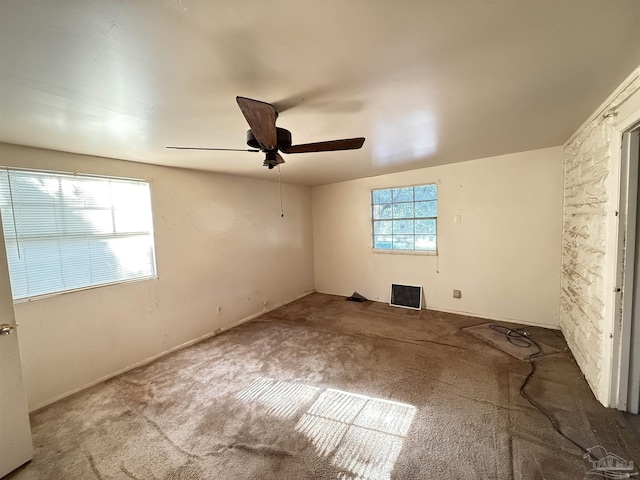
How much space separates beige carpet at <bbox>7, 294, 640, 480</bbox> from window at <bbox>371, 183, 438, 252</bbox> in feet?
5.64

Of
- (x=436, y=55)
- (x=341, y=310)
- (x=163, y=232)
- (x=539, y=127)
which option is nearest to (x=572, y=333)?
(x=539, y=127)

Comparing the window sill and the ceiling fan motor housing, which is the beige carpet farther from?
the ceiling fan motor housing

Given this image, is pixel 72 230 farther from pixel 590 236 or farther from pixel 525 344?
pixel 525 344

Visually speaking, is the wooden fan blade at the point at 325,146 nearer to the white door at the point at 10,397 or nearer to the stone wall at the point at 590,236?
the stone wall at the point at 590,236

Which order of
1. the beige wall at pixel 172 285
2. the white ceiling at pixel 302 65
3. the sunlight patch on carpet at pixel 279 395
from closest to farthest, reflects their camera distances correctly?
the white ceiling at pixel 302 65 → the sunlight patch on carpet at pixel 279 395 → the beige wall at pixel 172 285

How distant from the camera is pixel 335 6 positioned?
929 mm

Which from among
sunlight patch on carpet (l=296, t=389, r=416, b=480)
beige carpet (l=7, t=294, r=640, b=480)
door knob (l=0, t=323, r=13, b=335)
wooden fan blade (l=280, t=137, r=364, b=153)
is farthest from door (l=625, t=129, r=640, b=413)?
door knob (l=0, t=323, r=13, b=335)

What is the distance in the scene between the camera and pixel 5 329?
163 cm

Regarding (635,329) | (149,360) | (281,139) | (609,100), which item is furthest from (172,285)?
(609,100)

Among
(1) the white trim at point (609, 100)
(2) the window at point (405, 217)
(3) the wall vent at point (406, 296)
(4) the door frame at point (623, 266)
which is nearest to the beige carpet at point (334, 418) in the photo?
(4) the door frame at point (623, 266)

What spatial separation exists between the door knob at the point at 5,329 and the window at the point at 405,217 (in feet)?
14.3

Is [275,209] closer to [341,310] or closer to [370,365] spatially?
[341,310]

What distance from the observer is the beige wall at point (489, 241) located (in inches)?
128

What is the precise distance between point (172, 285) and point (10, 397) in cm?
163
